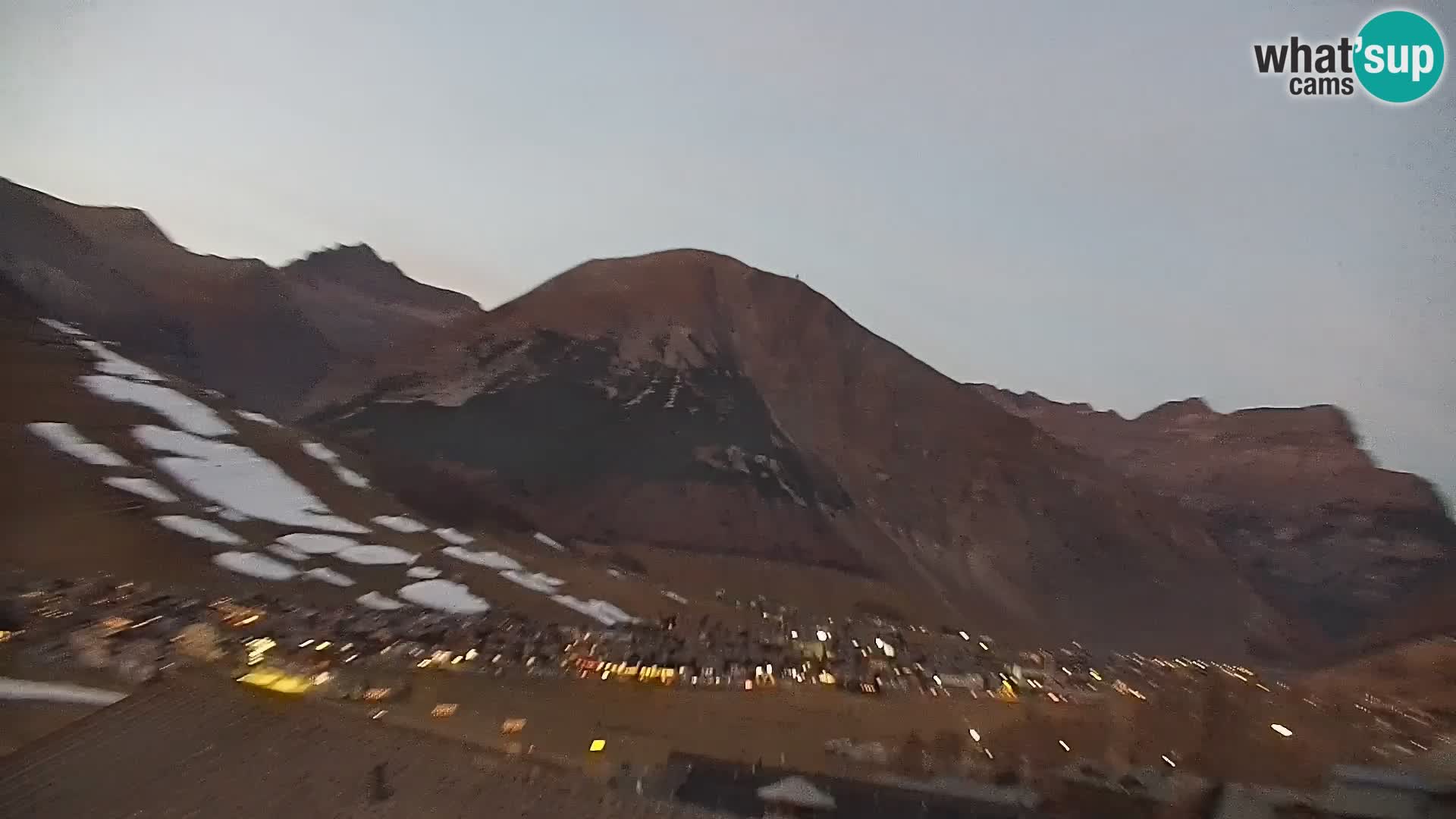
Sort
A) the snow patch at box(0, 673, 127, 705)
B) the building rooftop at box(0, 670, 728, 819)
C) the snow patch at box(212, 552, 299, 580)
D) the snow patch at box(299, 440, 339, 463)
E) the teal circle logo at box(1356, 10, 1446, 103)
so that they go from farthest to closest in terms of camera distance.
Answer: the snow patch at box(299, 440, 339, 463) → the snow patch at box(212, 552, 299, 580) → the teal circle logo at box(1356, 10, 1446, 103) → the snow patch at box(0, 673, 127, 705) → the building rooftop at box(0, 670, 728, 819)

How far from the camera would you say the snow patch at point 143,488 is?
9.23ft

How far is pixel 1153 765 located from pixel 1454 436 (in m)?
1.22

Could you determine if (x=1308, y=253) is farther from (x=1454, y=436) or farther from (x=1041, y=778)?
(x=1041, y=778)

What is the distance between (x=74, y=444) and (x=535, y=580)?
135cm

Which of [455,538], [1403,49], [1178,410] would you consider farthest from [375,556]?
[1403,49]

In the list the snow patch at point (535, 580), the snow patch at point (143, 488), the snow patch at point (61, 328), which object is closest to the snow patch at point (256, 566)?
the snow patch at point (143, 488)

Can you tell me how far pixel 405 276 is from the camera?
310 cm

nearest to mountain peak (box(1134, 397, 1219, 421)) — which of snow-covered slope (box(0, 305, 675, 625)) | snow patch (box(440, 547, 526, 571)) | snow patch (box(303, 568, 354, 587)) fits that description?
snow-covered slope (box(0, 305, 675, 625))

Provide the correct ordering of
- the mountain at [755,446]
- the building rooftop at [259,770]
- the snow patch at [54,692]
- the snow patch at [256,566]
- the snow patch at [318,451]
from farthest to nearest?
the snow patch at [318,451]
the mountain at [755,446]
the snow patch at [256,566]
the snow patch at [54,692]
the building rooftop at [259,770]

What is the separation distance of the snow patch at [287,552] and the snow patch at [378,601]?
7.9 inches

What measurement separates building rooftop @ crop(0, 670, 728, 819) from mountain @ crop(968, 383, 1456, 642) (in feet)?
5.37

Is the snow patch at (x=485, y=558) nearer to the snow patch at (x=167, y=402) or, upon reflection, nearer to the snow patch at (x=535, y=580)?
the snow patch at (x=535, y=580)

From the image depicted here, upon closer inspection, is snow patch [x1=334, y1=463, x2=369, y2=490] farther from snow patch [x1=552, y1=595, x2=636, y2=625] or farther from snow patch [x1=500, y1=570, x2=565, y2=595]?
snow patch [x1=552, y1=595, x2=636, y2=625]

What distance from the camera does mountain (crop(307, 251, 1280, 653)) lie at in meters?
2.91
